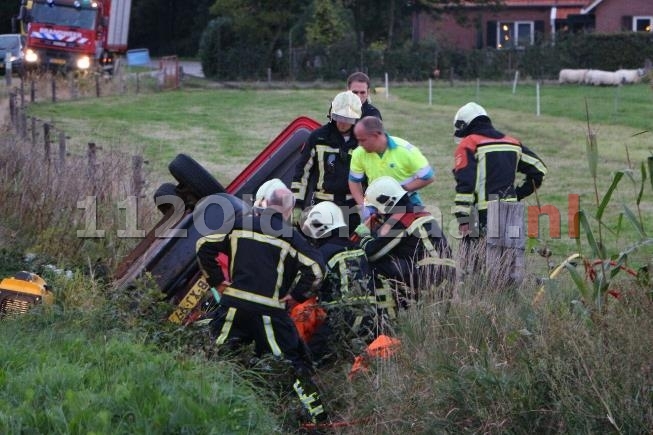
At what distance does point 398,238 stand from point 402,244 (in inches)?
2.2

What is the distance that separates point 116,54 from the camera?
4312 cm

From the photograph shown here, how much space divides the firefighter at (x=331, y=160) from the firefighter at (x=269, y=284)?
219cm

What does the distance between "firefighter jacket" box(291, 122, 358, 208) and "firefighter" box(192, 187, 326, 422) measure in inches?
86.2

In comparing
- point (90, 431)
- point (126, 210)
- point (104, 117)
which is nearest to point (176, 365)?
point (90, 431)

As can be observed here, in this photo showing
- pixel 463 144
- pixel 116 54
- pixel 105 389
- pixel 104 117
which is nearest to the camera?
pixel 105 389

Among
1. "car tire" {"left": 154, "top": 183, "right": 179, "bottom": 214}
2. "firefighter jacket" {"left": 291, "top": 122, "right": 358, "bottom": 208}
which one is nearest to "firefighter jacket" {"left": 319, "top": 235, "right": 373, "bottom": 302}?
"car tire" {"left": 154, "top": 183, "right": 179, "bottom": 214}

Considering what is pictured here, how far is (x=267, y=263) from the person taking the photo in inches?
252

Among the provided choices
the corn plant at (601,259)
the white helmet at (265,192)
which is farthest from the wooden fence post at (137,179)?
the corn plant at (601,259)

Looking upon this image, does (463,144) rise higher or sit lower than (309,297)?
higher

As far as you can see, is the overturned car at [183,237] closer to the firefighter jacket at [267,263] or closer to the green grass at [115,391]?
the firefighter jacket at [267,263]

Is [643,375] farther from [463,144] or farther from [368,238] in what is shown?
[463,144]

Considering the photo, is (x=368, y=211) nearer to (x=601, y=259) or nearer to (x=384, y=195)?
(x=384, y=195)

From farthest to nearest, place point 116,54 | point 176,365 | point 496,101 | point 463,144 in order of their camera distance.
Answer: point 116,54, point 496,101, point 463,144, point 176,365

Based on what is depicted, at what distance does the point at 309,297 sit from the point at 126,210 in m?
3.39
